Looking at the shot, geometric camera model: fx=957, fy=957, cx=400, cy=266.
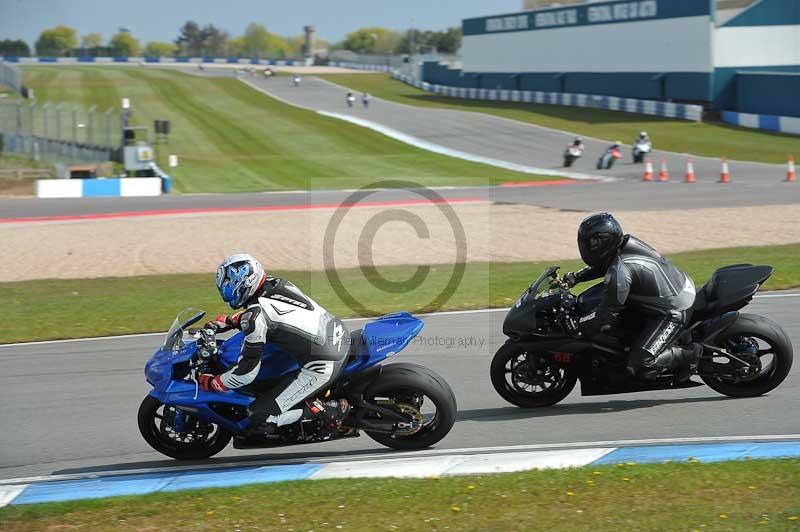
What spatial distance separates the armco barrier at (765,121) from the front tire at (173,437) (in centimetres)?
4764

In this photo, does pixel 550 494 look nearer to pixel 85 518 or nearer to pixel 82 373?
pixel 85 518

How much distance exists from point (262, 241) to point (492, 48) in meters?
70.3

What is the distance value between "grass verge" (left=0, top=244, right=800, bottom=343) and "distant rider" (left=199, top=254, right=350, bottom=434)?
20.7ft

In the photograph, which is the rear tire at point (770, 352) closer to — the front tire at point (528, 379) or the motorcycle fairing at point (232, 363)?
the front tire at point (528, 379)

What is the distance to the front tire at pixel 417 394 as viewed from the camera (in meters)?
7.85

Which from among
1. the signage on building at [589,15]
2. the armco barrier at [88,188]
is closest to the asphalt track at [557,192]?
the armco barrier at [88,188]

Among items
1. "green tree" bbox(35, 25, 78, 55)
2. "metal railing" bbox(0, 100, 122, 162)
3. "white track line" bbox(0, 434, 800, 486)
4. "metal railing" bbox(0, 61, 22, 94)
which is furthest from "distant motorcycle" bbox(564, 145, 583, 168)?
"white track line" bbox(0, 434, 800, 486)

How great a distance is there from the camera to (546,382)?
920 cm

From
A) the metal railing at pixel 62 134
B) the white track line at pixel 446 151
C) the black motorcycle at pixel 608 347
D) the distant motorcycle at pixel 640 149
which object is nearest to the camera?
the black motorcycle at pixel 608 347

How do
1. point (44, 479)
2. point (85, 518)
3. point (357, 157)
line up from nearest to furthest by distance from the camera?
point (85, 518), point (44, 479), point (357, 157)

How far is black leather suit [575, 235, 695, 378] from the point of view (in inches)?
344

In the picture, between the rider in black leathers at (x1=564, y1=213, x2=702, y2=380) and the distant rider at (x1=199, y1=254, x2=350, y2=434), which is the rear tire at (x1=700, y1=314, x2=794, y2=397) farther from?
the distant rider at (x1=199, y1=254, x2=350, y2=434)

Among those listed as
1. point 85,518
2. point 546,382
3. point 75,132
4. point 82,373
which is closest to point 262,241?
point 82,373

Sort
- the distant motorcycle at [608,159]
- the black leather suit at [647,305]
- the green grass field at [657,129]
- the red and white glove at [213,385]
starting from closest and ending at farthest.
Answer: the red and white glove at [213,385] → the black leather suit at [647,305] → the distant motorcycle at [608,159] → the green grass field at [657,129]
